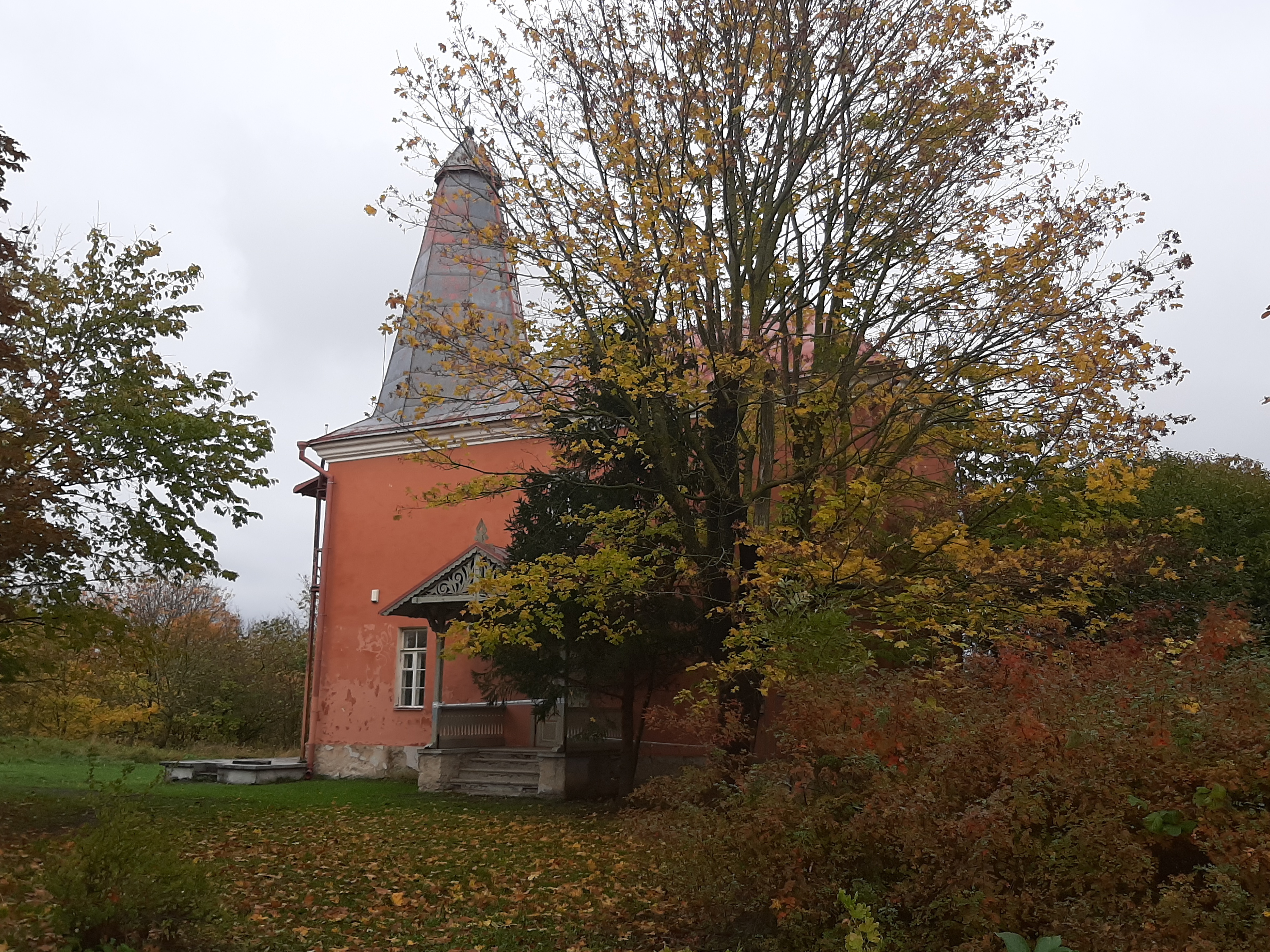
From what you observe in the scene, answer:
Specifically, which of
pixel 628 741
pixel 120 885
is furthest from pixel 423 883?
pixel 628 741

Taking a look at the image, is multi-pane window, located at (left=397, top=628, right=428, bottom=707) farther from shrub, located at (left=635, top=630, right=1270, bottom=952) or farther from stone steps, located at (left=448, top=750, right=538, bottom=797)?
shrub, located at (left=635, top=630, right=1270, bottom=952)

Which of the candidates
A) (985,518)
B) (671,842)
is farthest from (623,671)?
(671,842)

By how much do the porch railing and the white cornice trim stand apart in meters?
4.83

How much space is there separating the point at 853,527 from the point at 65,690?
1174 centimetres

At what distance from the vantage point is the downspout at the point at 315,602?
20.8 meters

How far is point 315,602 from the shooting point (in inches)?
843

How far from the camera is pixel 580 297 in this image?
1102 centimetres

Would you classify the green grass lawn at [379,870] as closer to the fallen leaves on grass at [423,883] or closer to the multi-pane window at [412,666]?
the fallen leaves on grass at [423,883]

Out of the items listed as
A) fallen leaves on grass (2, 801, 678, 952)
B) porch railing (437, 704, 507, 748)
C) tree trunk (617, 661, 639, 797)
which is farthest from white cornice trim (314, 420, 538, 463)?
fallen leaves on grass (2, 801, 678, 952)

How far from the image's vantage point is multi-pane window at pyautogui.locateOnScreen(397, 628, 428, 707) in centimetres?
1981

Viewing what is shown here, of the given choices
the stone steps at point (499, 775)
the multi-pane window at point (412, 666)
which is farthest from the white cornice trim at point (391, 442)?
the stone steps at point (499, 775)

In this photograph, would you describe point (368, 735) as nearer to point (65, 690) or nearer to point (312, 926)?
point (65, 690)

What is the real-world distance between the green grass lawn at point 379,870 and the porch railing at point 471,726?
151 centimetres

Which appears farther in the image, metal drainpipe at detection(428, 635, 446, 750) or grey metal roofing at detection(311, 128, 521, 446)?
grey metal roofing at detection(311, 128, 521, 446)
